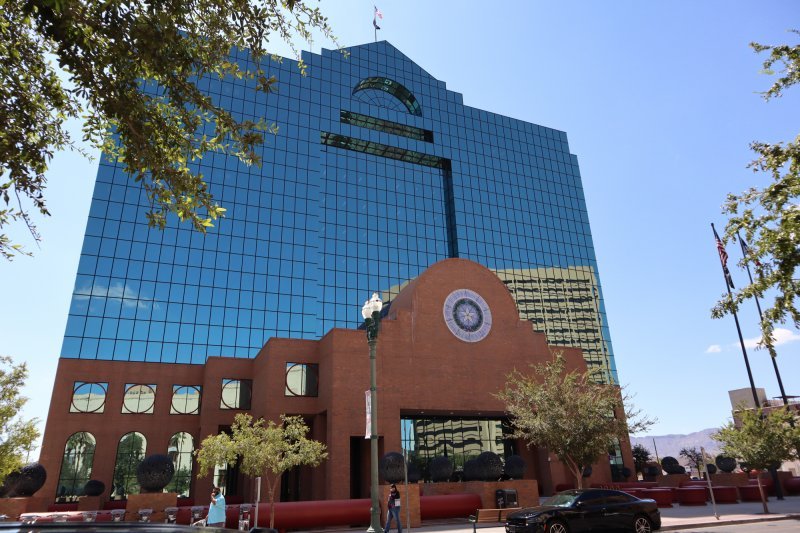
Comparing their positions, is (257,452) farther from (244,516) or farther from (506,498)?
(506,498)

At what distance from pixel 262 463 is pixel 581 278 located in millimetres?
75829

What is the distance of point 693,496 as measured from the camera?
94.4 feet

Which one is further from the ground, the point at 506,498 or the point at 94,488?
the point at 94,488

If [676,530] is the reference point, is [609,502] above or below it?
above

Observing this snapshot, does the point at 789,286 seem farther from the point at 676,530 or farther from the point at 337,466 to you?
the point at 337,466

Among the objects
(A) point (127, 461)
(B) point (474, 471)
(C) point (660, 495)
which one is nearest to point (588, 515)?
(B) point (474, 471)

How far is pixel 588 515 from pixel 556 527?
1.28m

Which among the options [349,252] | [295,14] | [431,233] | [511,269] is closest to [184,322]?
[349,252]

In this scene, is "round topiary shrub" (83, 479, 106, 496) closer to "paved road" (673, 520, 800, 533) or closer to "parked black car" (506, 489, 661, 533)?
"parked black car" (506, 489, 661, 533)

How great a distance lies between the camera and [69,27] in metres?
6.59

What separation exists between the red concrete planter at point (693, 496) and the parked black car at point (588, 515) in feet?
45.7

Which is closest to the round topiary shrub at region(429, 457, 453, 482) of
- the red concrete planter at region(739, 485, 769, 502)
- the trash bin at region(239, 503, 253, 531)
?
the trash bin at region(239, 503, 253, 531)

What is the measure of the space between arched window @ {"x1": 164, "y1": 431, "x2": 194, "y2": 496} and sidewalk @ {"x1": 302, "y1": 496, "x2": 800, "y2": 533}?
950 inches

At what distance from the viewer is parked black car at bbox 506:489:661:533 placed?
1645 cm
